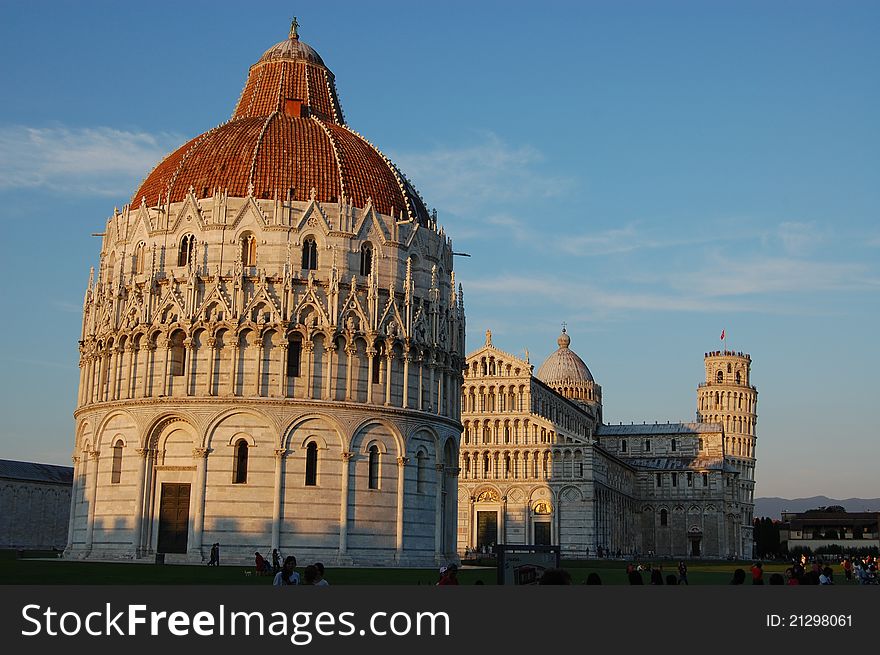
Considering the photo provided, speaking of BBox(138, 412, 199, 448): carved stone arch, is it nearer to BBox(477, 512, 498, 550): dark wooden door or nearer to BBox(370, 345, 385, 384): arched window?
BBox(370, 345, 385, 384): arched window

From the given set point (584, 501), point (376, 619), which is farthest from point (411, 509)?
point (584, 501)

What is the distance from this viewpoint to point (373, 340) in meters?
60.9

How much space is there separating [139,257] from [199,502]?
590 inches

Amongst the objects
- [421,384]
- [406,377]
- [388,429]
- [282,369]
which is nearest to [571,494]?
[421,384]

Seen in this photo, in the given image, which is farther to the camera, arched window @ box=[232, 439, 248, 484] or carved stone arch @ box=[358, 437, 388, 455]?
carved stone arch @ box=[358, 437, 388, 455]

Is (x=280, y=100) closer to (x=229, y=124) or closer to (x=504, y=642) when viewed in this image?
(x=229, y=124)

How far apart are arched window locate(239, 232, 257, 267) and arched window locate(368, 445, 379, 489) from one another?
12.1 metres

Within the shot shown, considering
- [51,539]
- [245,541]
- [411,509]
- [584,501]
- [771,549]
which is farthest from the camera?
[771,549]

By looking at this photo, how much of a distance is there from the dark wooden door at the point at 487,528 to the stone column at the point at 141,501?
5979 centimetres

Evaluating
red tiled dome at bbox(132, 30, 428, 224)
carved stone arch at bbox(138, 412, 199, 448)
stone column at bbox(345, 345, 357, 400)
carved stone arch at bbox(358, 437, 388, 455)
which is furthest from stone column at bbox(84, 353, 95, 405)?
carved stone arch at bbox(358, 437, 388, 455)

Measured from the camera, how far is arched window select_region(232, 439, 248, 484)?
5878 centimetres

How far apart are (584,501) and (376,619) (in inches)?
3885

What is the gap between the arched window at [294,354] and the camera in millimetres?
59716

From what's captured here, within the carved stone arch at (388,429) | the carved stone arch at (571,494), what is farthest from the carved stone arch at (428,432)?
the carved stone arch at (571,494)
